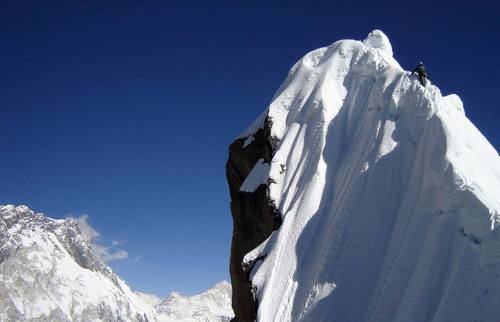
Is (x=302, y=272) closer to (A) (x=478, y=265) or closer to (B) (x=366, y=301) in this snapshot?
(B) (x=366, y=301)

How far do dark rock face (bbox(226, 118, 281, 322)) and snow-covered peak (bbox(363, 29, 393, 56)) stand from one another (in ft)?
30.5

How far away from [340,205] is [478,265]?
7.42m

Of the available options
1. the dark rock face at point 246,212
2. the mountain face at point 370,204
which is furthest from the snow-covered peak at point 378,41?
the dark rock face at point 246,212

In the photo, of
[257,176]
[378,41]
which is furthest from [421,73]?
[257,176]

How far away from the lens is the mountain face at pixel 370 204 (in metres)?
15.9

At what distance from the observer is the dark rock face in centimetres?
2805

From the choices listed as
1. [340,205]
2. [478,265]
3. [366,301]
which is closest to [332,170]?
[340,205]

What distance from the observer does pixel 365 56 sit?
29.3 metres

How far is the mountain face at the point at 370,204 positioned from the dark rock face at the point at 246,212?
0.62ft

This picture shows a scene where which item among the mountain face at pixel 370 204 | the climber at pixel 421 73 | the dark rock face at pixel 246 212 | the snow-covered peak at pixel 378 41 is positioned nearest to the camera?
the mountain face at pixel 370 204

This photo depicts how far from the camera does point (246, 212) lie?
104 feet

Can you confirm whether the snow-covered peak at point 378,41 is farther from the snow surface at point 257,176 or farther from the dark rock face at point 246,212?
the snow surface at point 257,176

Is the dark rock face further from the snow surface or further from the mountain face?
the snow surface

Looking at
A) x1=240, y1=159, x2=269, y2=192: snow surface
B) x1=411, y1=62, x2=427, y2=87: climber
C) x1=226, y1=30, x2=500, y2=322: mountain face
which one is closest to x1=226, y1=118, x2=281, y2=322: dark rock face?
x1=226, y1=30, x2=500, y2=322: mountain face
